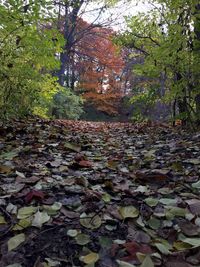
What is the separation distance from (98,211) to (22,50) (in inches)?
130

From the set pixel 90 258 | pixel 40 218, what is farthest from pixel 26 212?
pixel 90 258

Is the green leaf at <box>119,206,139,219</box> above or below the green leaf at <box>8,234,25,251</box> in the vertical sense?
above

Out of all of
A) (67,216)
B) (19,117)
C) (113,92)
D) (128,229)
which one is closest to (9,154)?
(67,216)

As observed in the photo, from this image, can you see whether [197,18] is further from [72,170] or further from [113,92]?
[113,92]

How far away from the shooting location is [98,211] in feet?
5.85

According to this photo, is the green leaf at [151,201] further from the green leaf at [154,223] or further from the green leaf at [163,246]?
the green leaf at [163,246]

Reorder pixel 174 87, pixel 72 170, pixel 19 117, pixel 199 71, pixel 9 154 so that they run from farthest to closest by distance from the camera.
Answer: pixel 19 117, pixel 174 87, pixel 199 71, pixel 9 154, pixel 72 170

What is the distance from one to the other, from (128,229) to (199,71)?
124 inches

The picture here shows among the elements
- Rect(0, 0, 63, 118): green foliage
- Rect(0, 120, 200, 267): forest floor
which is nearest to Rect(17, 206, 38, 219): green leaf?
Rect(0, 120, 200, 267): forest floor

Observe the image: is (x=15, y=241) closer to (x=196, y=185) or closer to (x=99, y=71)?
(x=196, y=185)

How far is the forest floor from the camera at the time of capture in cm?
143

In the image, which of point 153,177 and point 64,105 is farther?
point 64,105

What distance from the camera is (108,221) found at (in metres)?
1.69

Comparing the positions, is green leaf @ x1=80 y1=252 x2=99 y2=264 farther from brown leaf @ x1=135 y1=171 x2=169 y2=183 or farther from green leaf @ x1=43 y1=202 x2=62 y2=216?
brown leaf @ x1=135 y1=171 x2=169 y2=183
